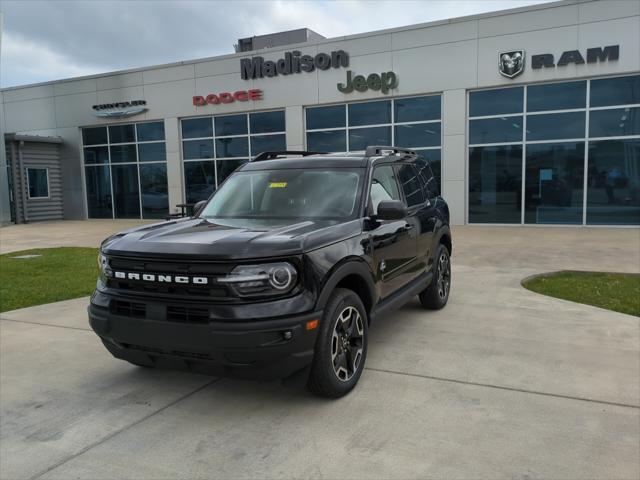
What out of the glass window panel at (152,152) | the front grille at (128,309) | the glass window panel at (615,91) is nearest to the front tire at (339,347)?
the front grille at (128,309)

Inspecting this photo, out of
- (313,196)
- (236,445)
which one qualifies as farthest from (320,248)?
(236,445)

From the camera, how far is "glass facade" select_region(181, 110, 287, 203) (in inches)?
790

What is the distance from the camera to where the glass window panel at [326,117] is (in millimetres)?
18761

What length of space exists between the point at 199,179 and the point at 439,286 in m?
16.7

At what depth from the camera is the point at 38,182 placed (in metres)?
23.7

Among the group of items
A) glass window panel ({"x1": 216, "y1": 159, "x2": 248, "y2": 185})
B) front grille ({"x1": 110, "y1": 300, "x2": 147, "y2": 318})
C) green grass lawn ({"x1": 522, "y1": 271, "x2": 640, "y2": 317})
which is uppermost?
glass window panel ({"x1": 216, "y1": 159, "x2": 248, "y2": 185})

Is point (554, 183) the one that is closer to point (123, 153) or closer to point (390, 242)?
point (390, 242)

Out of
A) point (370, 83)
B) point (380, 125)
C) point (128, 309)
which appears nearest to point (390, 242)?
point (128, 309)

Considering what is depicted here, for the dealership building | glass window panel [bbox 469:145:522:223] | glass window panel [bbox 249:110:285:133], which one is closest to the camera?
the dealership building

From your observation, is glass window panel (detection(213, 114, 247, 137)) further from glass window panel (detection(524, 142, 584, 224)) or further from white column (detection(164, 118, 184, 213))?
glass window panel (detection(524, 142, 584, 224))

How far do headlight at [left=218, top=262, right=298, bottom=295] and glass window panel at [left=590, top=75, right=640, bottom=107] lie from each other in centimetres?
1516

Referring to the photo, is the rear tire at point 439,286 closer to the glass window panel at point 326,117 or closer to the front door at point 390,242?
the front door at point 390,242

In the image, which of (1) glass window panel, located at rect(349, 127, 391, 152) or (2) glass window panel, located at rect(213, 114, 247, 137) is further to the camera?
(2) glass window panel, located at rect(213, 114, 247, 137)


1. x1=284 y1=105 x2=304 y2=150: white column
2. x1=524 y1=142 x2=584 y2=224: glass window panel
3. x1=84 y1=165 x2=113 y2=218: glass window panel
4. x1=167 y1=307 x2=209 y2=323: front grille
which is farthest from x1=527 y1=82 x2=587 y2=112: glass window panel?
x1=84 y1=165 x2=113 y2=218: glass window panel
